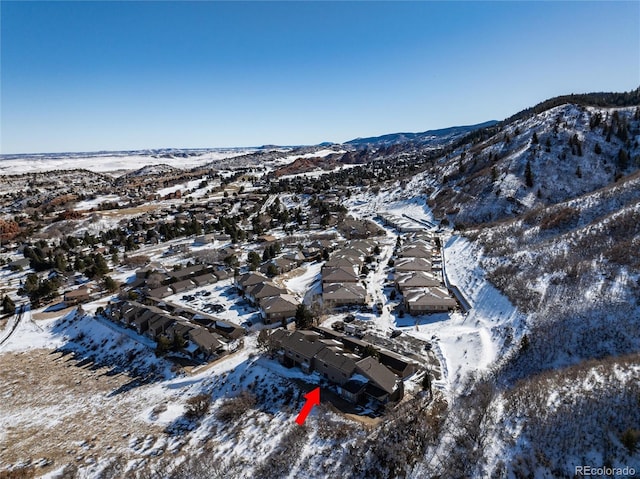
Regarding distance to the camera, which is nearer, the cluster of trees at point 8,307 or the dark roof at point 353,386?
the dark roof at point 353,386

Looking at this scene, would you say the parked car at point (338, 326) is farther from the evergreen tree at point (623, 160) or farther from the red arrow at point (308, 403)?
the evergreen tree at point (623, 160)

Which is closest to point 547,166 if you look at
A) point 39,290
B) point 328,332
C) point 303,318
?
point 328,332

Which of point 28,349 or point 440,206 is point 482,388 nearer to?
point 28,349

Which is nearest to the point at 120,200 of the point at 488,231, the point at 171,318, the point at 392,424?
the point at 171,318

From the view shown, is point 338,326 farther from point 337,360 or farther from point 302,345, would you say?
point 337,360

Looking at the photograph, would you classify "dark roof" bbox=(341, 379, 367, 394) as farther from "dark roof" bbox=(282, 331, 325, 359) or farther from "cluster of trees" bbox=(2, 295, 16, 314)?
"cluster of trees" bbox=(2, 295, 16, 314)

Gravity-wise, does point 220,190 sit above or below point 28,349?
above

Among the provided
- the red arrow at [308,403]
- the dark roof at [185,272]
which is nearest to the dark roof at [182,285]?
the dark roof at [185,272]

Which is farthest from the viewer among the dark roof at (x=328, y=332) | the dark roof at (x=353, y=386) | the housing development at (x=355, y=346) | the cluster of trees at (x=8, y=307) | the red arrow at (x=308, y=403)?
the cluster of trees at (x=8, y=307)

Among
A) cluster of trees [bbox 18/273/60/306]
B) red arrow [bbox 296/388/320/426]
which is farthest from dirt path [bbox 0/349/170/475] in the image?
cluster of trees [bbox 18/273/60/306]
